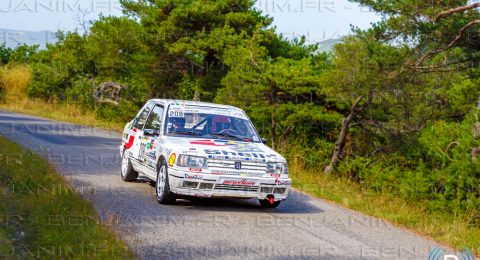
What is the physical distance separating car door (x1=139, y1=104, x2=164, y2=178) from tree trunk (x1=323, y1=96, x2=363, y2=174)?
29.0 feet

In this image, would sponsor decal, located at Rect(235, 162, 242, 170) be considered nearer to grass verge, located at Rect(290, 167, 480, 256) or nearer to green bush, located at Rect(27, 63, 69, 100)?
grass verge, located at Rect(290, 167, 480, 256)

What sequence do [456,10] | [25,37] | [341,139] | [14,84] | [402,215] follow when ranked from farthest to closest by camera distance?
1. [25,37]
2. [14,84]
3. [341,139]
4. [456,10]
5. [402,215]

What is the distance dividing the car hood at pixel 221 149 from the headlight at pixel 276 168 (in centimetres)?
7

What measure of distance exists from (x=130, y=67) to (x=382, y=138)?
14282 millimetres

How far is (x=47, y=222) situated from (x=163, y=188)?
7.41 ft

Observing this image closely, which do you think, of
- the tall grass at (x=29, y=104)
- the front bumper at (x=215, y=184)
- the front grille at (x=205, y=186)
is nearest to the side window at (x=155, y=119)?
the front bumper at (x=215, y=184)

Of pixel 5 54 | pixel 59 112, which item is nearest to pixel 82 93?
pixel 59 112

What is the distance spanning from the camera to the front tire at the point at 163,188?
32.3 feet

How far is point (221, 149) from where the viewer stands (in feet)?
32.6

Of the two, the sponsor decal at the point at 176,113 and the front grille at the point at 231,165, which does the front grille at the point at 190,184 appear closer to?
the front grille at the point at 231,165

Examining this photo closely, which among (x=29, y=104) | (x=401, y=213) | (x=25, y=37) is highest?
(x=25, y=37)

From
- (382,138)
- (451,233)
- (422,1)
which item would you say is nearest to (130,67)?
(382,138)

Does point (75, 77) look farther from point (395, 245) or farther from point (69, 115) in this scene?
point (395, 245)

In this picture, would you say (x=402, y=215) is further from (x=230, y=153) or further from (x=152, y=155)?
(x=152, y=155)
